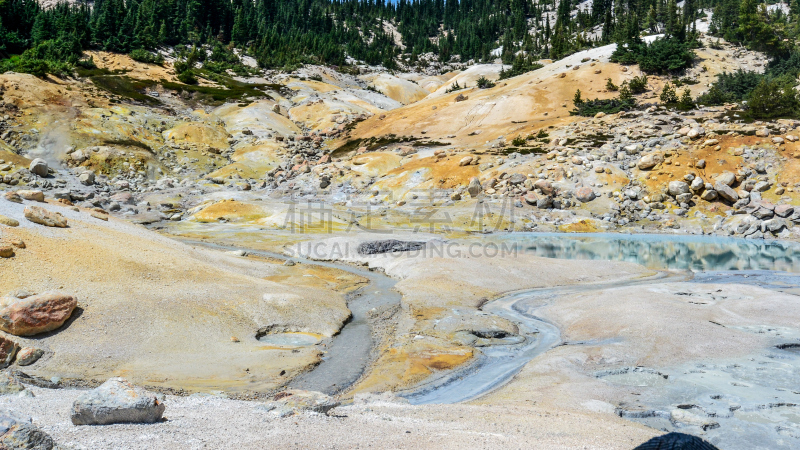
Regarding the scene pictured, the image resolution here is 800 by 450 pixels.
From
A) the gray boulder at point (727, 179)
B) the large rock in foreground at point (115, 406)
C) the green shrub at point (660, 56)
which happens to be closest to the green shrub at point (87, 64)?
the green shrub at point (660, 56)

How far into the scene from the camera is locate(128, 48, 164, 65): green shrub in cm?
10225

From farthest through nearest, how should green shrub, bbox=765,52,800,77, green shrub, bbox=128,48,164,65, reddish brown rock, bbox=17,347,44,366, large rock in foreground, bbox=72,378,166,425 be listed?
green shrub, bbox=128,48,164,65, green shrub, bbox=765,52,800,77, reddish brown rock, bbox=17,347,44,366, large rock in foreground, bbox=72,378,166,425

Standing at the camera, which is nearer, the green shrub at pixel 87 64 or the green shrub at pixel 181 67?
the green shrub at pixel 87 64

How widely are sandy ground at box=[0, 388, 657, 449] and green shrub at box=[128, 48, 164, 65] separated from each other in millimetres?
109880

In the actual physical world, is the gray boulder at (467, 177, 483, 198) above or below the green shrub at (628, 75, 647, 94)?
below

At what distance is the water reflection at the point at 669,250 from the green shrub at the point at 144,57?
301 feet

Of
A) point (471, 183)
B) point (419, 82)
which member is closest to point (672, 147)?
point (471, 183)

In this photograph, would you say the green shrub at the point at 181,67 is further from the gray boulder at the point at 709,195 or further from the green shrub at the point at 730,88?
the gray boulder at the point at 709,195

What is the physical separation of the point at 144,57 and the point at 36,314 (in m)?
106

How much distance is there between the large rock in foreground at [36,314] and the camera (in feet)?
43.0

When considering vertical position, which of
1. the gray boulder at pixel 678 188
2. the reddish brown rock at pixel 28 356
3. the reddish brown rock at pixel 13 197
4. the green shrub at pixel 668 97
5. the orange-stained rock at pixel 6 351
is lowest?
the reddish brown rock at pixel 28 356

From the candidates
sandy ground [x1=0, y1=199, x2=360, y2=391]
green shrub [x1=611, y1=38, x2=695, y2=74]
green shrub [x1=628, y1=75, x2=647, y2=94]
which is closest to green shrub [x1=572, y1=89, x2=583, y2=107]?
green shrub [x1=628, y1=75, x2=647, y2=94]

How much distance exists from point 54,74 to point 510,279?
8461 centimetres

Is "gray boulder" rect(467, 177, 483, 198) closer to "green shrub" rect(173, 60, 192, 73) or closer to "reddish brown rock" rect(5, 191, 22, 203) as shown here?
"reddish brown rock" rect(5, 191, 22, 203)
